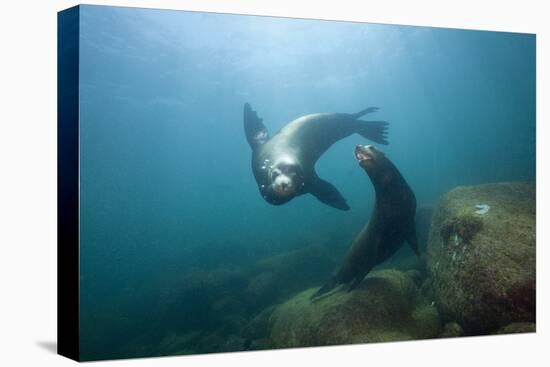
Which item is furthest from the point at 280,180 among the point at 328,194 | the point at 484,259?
the point at 484,259

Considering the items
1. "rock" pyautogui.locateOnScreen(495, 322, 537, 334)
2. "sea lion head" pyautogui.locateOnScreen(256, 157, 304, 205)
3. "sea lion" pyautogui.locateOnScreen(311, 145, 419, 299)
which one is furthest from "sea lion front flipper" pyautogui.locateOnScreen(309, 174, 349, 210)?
"rock" pyautogui.locateOnScreen(495, 322, 537, 334)

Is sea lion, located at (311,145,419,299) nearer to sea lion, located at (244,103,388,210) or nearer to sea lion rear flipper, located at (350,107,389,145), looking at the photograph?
sea lion, located at (244,103,388,210)

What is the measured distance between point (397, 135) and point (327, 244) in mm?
2023

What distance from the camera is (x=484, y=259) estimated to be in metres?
7.69

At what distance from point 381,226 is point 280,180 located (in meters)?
1.50

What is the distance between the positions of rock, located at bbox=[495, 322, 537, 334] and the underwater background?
149 cm

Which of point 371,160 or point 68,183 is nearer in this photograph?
point 68,183

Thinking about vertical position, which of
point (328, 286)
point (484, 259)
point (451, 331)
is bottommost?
point (451, 331)

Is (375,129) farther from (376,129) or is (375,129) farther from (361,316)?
(361,316)

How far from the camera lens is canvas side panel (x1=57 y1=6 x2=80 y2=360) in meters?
6.52

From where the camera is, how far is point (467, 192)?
8.58 m

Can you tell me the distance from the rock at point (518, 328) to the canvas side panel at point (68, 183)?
5.13m

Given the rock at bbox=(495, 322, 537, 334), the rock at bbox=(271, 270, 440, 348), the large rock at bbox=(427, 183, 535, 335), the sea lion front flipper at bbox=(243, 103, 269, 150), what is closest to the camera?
the rock at bbox=(271, 270, 440, 348)

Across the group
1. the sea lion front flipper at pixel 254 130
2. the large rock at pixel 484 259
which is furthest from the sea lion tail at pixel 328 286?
the sea lion front flipper at pixel 254 130
